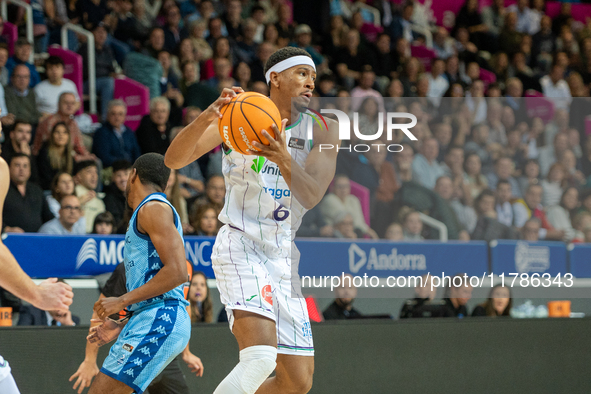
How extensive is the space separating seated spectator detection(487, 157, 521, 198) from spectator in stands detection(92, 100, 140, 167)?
3988 mm

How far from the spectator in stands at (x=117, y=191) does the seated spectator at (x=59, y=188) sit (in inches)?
17.3

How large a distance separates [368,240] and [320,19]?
8.39 meters

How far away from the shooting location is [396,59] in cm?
1288

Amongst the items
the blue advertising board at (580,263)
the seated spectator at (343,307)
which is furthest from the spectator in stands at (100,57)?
the blue advertising board at (580,263)

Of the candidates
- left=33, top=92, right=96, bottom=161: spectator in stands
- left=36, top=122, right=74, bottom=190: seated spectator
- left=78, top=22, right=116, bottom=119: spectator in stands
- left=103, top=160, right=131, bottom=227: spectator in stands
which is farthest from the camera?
left=78, top=22, right=116, bottom=119: spectator in stands

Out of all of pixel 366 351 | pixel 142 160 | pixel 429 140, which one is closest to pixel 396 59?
pixel 429 140

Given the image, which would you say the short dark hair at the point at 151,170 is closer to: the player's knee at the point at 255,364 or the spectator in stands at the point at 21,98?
the player's knee at the point at 255,364

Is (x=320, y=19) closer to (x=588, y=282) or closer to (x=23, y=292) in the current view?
(x=588, y=282)

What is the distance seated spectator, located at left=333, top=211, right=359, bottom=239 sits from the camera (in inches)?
236

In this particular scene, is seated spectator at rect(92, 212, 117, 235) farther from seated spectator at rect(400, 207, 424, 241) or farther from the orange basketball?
the orange basketball

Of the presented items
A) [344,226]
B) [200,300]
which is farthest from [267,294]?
[200,300]

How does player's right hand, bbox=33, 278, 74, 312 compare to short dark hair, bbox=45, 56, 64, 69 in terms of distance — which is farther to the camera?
short dark hair, bbox=45, 56, 64, 69


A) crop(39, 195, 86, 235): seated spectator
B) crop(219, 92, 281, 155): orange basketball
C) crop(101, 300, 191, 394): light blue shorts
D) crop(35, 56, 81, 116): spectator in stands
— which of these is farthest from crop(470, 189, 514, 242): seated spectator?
crop(35, 56, 81, 116): spectator in stands

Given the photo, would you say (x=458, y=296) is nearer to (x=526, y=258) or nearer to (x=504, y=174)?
(x=526, y=258)
